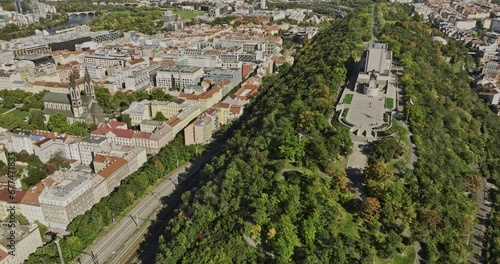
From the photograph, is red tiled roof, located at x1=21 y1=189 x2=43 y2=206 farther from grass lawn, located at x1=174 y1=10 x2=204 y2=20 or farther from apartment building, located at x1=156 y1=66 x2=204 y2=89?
grass lawn, located at x1=174 y1=10 x2=204 y2=20

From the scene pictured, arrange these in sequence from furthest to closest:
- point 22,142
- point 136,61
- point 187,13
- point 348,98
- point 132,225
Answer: point 187,13
point 136,61
point 348,98
point 22,142
point 132,225

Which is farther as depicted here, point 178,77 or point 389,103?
point 178,77

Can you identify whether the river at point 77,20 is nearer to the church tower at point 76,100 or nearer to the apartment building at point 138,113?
the church tower at point 76,100

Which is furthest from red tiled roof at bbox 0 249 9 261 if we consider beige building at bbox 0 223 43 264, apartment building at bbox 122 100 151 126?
apartment building at bbox 122 100 151 126

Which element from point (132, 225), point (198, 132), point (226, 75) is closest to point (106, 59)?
point (226, 75)

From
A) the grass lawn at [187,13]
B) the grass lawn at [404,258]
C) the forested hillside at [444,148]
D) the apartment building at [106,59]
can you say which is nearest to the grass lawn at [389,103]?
the forested hillside at [444,148]

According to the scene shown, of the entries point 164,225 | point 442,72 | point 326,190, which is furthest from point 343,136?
point 442,72

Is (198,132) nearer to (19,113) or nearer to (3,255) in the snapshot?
(3,255)
